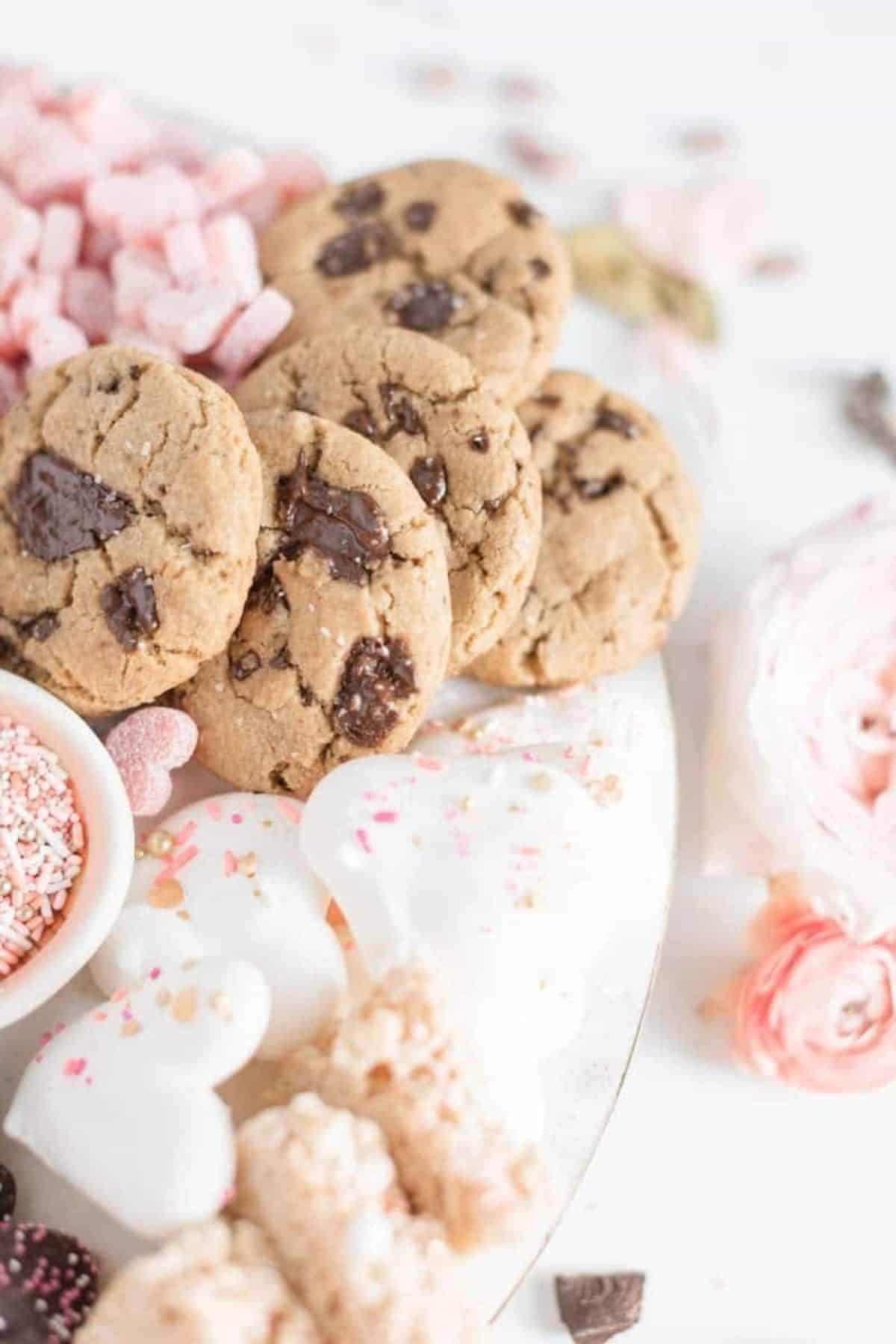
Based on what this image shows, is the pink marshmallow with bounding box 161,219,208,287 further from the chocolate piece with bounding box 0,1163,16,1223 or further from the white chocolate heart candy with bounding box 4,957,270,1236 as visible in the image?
the chocolate piece with bounding box 0,1163,16,1223

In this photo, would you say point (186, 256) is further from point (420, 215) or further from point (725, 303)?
point (725, 303)

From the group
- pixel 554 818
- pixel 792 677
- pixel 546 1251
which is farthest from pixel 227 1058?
pixel 792 677

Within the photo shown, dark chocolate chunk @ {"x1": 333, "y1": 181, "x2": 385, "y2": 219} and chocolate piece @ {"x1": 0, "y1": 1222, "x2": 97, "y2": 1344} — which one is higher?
dark chocolate chunk @ {"x1": 333, "y1": 181, "x2": 385, "y2": 219}

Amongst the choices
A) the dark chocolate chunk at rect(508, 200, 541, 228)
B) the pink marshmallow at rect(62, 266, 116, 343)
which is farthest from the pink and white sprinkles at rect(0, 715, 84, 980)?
the dark chocolate chunk at rect(508, 200, 541, 228)

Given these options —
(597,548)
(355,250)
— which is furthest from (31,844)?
(355,250)

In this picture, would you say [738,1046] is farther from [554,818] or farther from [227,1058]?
[227,1058]

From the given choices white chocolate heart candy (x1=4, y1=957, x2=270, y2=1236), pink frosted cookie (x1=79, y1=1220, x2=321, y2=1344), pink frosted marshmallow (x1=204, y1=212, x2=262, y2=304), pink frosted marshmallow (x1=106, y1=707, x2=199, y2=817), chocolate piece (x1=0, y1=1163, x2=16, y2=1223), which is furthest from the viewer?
pink frosted marshmallow (x1=204, y1=212, x2=262, y2=304)
